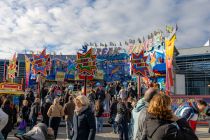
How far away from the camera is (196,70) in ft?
148

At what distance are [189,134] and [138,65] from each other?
15.6 metres

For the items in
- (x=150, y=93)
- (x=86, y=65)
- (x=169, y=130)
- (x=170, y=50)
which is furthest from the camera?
(x=170, y=50)

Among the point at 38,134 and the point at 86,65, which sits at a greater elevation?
the point at 86,65

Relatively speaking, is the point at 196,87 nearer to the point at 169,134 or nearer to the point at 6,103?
the point at 6,103

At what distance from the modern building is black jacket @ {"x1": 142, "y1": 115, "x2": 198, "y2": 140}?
135ft

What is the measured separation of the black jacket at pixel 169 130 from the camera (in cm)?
283

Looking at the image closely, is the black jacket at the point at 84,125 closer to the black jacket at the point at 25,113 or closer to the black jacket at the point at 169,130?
the black jacket at the point at 169,130

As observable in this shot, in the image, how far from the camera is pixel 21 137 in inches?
134

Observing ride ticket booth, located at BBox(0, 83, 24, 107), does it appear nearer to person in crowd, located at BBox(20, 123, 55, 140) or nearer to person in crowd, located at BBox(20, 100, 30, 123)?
person in crowd, located at BBox(20, 100, 30, 123)

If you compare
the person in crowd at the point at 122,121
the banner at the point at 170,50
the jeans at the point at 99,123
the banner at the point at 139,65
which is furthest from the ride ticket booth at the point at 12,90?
the person in crowd at the point at 122,121

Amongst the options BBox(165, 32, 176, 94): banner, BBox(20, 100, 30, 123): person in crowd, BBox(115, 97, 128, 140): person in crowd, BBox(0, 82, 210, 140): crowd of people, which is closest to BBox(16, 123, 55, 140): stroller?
BBox(0, 82, 210, 140): crowd of people

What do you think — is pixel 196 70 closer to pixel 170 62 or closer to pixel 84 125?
pixel 170 62

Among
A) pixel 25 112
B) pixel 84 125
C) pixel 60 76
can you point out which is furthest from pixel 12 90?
pixel 60 76

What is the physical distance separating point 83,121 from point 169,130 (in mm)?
2491
